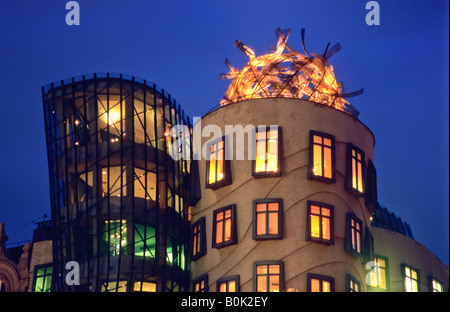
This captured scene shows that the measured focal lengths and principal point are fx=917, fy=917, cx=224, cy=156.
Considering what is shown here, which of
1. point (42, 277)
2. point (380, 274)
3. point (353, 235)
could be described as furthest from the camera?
point (42, 277)

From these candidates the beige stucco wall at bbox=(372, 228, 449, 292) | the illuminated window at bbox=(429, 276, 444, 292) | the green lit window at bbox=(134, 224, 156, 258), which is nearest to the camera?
the green lit window at bbox=(134, 224, 156, 258)

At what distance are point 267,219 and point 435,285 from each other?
1693 cm

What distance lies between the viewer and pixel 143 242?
2266 inches

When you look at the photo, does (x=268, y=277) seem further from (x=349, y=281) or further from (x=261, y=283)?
(x=349, y=281)

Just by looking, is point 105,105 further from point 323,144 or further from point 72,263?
point 323,144

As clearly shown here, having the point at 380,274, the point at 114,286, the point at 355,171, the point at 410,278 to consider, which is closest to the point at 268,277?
the point at 355,171

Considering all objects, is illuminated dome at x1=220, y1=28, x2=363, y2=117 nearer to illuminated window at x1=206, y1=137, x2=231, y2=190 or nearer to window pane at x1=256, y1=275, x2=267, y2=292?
illuminated window at x1=206, y1=137, x2=231, y2=190

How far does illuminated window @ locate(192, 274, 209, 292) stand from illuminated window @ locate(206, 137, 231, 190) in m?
5.13

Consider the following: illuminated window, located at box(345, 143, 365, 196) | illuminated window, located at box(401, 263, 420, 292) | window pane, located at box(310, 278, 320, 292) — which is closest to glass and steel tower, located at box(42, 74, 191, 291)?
window pane, located at box(310, 278, 320, 292)

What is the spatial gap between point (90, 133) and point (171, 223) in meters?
7.73

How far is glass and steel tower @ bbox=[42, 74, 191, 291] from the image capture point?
56312mm

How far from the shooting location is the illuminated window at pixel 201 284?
167 ft

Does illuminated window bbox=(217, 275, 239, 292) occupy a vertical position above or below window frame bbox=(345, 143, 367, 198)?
below
